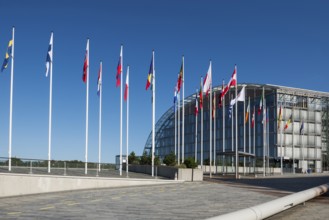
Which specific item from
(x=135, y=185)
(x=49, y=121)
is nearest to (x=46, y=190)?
(x=49, y=121)

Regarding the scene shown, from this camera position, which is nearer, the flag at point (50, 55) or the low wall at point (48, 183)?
the low wall at point (48, 183)

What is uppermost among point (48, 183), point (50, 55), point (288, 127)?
point (50, 55)

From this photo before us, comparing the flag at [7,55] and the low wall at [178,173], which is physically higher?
the flag at [7,55]

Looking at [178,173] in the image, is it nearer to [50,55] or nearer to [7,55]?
[50,55]

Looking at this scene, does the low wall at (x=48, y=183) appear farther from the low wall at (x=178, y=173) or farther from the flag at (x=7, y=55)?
the flag at (x=7, y=55)

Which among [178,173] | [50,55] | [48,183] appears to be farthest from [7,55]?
[178,173]

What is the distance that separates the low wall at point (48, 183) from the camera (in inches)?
961

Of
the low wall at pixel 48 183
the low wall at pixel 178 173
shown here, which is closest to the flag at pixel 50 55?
the low wall at pixel 48 183

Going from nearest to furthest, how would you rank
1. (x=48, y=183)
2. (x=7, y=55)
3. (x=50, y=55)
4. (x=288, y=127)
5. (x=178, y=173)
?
(x=48, y=183) < (x=7, y=55) < (x=50, y=55) < (x=178, y=173) < (x=288, y=127)

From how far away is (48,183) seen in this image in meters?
27.3

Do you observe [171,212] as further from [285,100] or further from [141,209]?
[285,100]

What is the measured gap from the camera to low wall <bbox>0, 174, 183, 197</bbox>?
80.1 feet

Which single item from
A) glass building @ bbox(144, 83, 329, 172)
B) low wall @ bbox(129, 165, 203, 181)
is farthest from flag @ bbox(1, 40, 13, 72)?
glass building @ bbox(144, 83, 329, 172)

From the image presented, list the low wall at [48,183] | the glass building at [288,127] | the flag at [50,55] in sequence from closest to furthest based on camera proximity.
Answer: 1. the low wall at [48,183]
2. the flag at [50,55]
3. the glass building at [288,127]
